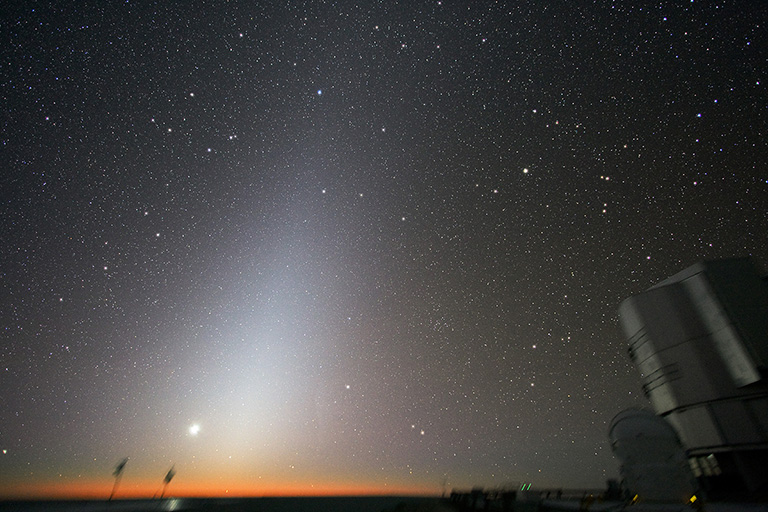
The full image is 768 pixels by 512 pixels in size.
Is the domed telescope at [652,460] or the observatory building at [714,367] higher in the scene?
the observatory building at [714,367]

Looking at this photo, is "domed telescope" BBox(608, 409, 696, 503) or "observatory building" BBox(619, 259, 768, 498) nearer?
"domed telescope" BBox(608, 409, 696, 503)

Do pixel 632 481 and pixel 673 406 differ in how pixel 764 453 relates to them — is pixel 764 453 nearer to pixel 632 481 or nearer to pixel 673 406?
pixel 673 406

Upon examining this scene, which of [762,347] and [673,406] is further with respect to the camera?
[673,406]

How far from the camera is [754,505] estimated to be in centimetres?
1603

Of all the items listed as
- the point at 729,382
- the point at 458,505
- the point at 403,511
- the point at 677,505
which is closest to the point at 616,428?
the point at 677,505

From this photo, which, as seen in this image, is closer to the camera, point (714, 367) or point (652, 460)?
point (652, 460)

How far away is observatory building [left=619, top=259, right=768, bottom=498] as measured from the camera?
1850cm

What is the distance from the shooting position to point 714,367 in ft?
66.3

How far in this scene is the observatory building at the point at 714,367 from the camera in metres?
18.5

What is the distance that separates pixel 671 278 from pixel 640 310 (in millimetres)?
2909

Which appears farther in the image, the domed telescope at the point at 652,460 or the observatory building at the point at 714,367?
the observatory building at the point at 714,367

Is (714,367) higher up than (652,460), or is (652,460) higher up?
(714,367)

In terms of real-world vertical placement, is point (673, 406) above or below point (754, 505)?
above

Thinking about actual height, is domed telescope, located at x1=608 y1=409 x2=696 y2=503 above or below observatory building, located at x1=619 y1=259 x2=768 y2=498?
below
